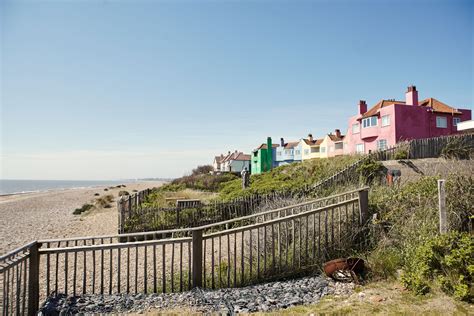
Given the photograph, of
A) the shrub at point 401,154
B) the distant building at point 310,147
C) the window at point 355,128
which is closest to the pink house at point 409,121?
the window at point 355,128

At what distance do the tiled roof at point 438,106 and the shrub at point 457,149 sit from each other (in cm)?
1305

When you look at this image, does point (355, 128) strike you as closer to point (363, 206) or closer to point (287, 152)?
point (287, 152)

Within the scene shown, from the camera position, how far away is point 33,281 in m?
4.51

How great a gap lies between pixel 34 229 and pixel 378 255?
18.7 m

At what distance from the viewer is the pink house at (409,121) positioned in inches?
1059

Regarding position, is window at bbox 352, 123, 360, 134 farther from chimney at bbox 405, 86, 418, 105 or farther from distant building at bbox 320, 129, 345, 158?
distant building at bbox 320, 129, 345, 158

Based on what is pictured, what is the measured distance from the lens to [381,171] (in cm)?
1605

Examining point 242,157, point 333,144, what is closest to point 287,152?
point 333,144

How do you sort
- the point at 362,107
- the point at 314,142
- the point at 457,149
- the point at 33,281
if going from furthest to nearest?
the point at 314,142 → the point at 362,107 → the point at 457,149 → the point at 33,281

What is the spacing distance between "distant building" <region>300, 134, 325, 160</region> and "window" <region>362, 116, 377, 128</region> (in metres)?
21.7

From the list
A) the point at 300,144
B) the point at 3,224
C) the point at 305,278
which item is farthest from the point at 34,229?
the point at 300,144

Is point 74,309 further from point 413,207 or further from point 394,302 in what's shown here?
point 413,207

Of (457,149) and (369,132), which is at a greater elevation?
(369,132)

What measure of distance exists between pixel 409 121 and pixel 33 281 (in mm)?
30745
